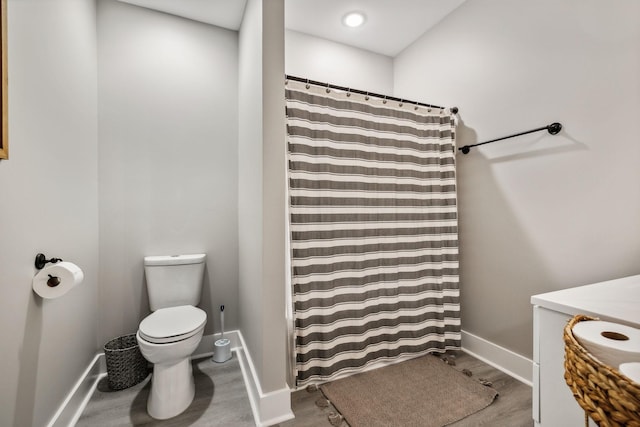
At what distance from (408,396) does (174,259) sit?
1759 mm

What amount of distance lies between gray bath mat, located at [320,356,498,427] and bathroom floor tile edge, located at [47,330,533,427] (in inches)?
11.9

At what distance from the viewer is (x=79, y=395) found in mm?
1542

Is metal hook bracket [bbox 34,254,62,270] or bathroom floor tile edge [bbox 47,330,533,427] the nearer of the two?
metal hook bracket [bbox 34,254,62,270]

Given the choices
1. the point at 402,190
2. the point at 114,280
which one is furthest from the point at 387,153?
the point at 114,280

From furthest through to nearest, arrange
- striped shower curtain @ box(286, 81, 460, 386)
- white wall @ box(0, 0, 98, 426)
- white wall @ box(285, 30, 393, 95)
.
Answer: white wall @ box(285, 30, 393, 95), striped shower curtain @ box(286, 81, 460, 386), white wall @ box(0, 0, 98, 426)

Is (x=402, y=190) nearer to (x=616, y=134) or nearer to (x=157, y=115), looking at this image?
(x=616, y=134)

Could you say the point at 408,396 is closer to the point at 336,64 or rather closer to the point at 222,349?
the point at 222,349

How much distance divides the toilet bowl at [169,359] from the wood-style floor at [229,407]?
6 centimetres

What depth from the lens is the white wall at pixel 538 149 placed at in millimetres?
1392

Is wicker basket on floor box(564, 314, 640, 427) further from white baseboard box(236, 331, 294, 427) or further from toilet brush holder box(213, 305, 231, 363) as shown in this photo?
toilet brush holder box(213, 305, 231, 363)

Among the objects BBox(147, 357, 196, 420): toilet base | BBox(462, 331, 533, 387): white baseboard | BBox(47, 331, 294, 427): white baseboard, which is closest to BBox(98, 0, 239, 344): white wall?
BBox(47, 331, 294, 427): white baseboard

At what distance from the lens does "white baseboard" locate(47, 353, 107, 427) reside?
52.5 inches

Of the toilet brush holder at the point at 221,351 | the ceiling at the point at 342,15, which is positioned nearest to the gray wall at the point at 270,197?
the toilet brush holder at the point at 221,351

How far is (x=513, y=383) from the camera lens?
1723mm
